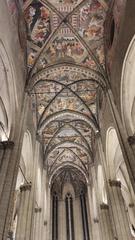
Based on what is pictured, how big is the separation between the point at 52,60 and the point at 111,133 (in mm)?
4947

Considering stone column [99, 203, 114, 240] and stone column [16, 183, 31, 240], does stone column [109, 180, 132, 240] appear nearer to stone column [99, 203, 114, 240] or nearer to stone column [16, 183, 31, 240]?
stone column [99, 203, 114, 240]

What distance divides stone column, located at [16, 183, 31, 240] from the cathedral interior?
0.04 metres

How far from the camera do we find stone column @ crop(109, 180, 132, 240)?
29.7 feet

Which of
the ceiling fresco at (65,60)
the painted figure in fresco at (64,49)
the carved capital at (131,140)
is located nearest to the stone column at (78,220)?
the ceiling fresco at (65,60)

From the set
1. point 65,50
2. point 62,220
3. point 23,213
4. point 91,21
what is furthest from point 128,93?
point 62,220

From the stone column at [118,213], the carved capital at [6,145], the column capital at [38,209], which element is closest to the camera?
the carved capital at [6,145]

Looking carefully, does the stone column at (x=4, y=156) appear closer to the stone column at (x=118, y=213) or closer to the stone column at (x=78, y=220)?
the stone column at (x=118, y=213)

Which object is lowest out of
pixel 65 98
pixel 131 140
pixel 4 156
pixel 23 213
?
pixel 23 213

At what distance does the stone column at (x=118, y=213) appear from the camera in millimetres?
9047

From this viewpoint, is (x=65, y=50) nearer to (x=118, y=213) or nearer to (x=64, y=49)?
(x=64, y=49)

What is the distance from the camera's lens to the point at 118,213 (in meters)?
9.72

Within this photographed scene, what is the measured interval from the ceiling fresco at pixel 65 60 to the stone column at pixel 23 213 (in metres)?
3.93

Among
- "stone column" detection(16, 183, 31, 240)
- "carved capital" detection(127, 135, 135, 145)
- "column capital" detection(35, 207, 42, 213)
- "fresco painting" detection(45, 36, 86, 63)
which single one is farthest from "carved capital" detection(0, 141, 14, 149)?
"column capital" detection(35, 207, 42, 213)

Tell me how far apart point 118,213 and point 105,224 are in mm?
3211
